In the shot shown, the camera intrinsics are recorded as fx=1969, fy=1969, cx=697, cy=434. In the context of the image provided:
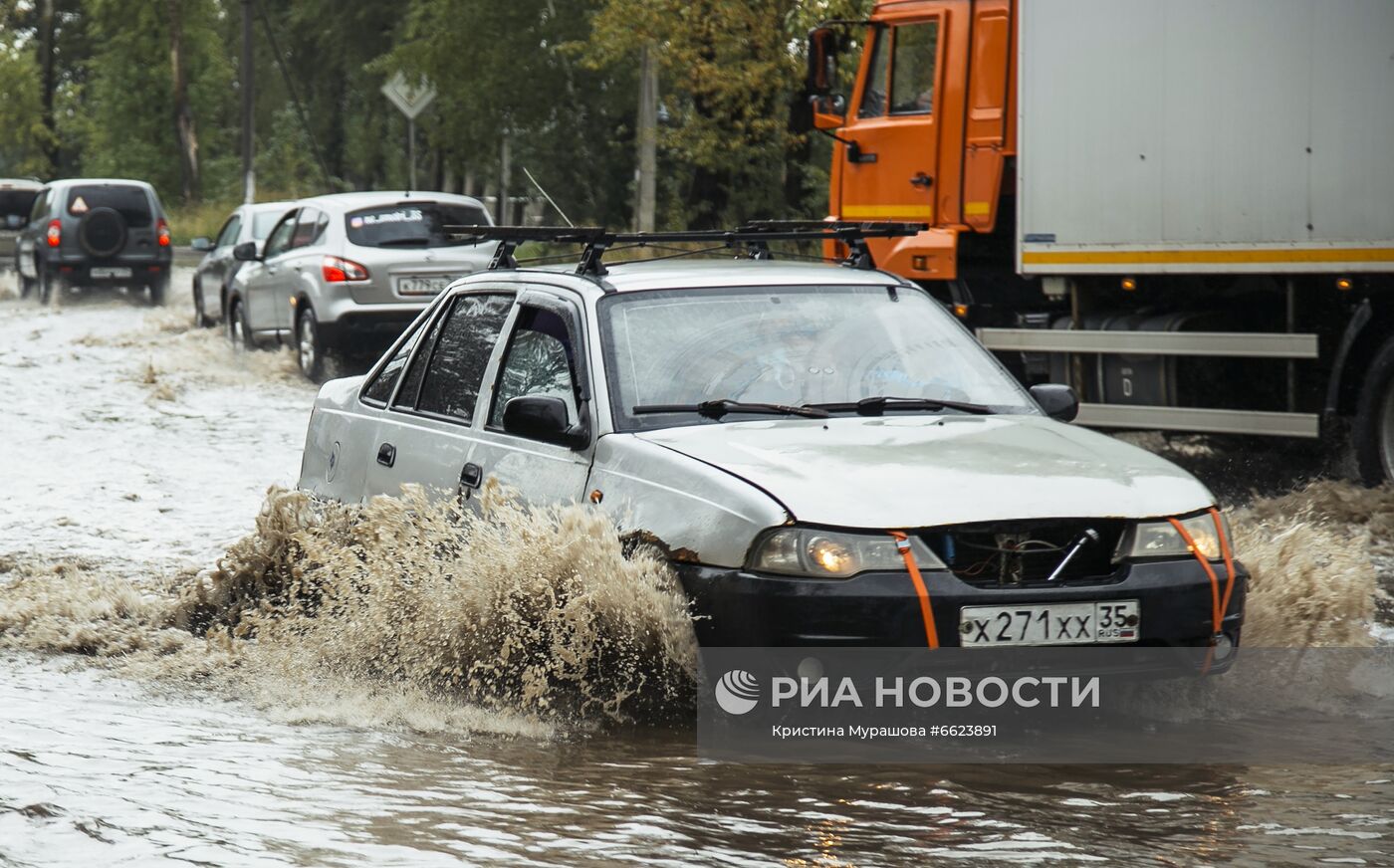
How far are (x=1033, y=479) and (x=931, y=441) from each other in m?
0.46

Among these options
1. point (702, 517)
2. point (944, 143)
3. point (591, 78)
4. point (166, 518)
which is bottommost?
point (166, 518)

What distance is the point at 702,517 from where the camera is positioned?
5250mm

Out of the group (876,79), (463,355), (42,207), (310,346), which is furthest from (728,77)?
(463,355)

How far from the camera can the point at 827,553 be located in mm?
5078

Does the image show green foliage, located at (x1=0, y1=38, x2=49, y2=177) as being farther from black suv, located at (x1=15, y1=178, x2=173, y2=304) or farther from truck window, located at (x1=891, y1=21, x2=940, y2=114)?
truck window, located at (x1=891, y1=21, x2=940, y2=114)

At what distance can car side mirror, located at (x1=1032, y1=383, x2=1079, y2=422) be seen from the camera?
6.60 metres

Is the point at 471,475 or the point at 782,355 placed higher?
the point at 782,355

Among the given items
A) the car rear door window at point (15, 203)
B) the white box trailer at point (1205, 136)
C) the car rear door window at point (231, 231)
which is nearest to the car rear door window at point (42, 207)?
the car rear door window at point (15, 203)

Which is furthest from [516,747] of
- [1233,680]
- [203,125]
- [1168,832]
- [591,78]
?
[203,125]

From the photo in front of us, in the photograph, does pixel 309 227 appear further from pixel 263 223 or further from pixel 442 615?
pixel 442 615

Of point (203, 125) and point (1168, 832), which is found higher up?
point (203, 125)

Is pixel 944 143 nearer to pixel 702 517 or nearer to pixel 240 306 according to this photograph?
pixel 702 517

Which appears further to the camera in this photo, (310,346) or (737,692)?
(310,346)

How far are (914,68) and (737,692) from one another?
353 inches
